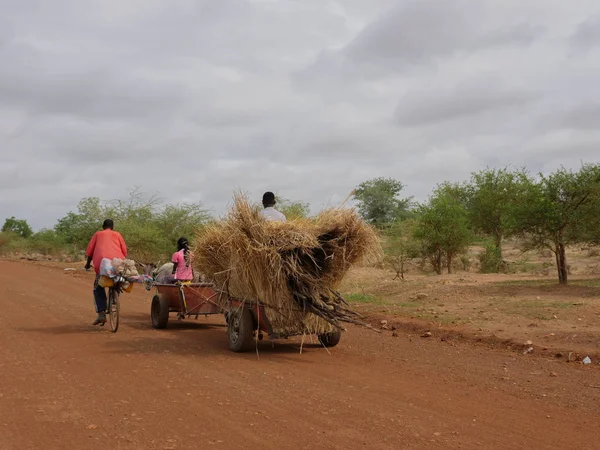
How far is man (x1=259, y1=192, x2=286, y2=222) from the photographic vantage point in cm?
845

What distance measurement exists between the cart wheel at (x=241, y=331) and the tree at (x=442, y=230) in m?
15.1

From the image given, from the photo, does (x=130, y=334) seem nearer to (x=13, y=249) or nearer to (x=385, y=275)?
(x=385, y=275)

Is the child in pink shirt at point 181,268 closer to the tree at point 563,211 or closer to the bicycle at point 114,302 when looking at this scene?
the bicycle at point 114,302

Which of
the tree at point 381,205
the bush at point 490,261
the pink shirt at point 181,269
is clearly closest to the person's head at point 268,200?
the pink shirt at point 181,269

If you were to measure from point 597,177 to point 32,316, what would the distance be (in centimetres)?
1571

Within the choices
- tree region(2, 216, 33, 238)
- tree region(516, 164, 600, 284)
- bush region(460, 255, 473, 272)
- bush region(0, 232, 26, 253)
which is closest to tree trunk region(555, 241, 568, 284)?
tree region(516, 164, 600, 284)

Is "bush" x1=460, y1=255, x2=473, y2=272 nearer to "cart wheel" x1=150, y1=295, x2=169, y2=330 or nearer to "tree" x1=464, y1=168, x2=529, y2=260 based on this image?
"tree" x1=464, y1=168, x2=529, y2=260

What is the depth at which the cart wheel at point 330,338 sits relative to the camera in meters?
9.04

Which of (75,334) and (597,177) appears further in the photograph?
(597,177)

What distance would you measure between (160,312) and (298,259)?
414 cm

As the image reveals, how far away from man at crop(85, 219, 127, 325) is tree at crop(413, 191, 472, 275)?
14450mm

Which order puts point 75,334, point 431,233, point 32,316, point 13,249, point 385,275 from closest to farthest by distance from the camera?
point 75,334 → point 32,316 → point 431,233 → point 385,275 → point 13,249

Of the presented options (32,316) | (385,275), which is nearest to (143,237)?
(385,275)

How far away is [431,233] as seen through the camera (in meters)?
22.7
